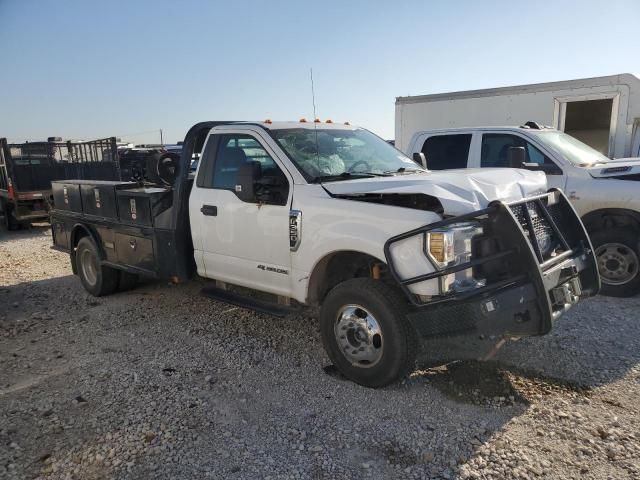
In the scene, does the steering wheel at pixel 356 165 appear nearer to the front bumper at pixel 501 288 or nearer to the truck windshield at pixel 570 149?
the front bumper at pixel 501 288

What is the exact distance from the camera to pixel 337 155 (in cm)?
466

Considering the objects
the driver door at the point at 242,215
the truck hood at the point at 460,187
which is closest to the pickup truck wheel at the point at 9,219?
the driver door at the point at 242,215

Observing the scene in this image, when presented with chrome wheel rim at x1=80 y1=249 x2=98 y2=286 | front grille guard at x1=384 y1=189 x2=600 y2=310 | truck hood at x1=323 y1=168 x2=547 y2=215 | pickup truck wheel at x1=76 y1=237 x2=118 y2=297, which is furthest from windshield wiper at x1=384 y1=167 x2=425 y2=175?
chrome wheel rim at x1=80 y1=249 x2=98 y2=286

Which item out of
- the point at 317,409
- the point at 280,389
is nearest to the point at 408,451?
the point at 317,409

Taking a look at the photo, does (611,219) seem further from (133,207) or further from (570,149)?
(133,207)

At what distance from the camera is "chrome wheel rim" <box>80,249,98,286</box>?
6.70 metres

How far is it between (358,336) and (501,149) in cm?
432

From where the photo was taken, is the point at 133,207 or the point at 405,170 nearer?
the point at 405,170

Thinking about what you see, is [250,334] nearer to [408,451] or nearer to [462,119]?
[408,451]

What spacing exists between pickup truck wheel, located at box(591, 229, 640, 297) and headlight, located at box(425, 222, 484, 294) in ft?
11.1

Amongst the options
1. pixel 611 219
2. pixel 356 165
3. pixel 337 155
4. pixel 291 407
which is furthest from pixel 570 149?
pixel 291 407

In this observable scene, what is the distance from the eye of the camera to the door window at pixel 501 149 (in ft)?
22.0

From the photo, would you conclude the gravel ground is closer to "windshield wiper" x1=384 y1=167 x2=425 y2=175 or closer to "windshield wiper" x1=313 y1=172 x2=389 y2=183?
"windshield wiper" x1=313 y1=172 x2=389 y2=183

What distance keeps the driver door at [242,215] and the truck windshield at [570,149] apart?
4029 mm
